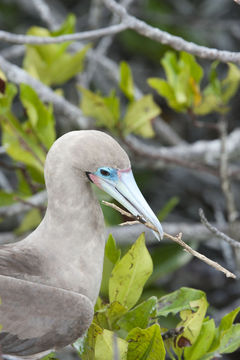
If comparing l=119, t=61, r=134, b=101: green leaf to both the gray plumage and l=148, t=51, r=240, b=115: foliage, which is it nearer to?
l=148, t=51, r=240, b=115: foliage

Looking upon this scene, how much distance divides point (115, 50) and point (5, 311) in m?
2.99

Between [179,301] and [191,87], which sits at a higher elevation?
[191,87]

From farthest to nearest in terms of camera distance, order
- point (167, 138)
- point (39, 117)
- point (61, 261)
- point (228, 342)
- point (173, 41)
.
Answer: point (167, 138)
point (39, 117)
point (173, 41)
point (61, 261)
point (228, 342)

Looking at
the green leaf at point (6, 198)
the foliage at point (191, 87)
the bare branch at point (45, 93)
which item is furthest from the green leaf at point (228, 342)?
the bare branch at point (45, 93)

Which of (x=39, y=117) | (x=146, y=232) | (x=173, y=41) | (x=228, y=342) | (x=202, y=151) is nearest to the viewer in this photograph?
(x=228, y=342)

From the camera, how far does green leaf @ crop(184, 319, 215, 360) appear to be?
1946 mm

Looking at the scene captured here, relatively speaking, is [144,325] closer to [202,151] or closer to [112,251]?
[112,251]

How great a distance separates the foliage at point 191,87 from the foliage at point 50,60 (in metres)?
0.46

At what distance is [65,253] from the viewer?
6.80 feet

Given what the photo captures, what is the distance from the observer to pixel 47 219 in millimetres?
2107

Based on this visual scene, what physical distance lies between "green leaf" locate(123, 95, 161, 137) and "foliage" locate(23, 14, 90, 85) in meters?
0.43

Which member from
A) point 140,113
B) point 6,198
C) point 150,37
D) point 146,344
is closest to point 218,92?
point 140,113

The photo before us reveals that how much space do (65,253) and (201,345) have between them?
0.46 m

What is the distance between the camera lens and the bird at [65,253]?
1.94 meters
